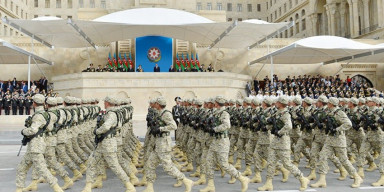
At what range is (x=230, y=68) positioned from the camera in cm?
3291

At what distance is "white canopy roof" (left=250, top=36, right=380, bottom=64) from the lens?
2466 cm

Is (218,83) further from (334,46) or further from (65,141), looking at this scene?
(65,141)

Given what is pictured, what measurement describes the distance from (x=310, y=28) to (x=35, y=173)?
163ft

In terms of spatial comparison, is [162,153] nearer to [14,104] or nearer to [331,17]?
[14,104]

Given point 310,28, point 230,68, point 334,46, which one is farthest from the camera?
point 310,28

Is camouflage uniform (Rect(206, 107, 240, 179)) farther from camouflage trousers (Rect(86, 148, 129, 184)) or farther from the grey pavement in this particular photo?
camouflage trousers (Rect(86, 148, 129, 184))

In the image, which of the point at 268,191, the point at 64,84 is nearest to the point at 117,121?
the point at 268,191

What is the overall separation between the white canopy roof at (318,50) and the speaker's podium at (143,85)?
17.7 feet

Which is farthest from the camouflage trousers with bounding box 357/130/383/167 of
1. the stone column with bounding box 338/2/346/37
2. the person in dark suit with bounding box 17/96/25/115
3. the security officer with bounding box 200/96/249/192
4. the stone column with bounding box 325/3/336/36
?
the stone column with bounding box 325/3/336/36

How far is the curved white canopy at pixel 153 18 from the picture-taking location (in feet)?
79.2

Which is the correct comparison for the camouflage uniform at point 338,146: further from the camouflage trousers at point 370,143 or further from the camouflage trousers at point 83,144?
the camouflage trousers at point 83,144

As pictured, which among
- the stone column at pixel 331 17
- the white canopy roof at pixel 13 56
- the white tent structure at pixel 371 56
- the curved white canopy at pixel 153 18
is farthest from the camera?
the stone column at pixel 331 17

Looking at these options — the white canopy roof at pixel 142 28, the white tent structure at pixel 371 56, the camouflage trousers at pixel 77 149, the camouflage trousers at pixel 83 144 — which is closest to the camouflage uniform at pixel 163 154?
the camouflage trousers at pixel 77 149

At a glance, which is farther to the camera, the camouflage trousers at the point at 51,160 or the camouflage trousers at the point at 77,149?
the camouflage trousers at the point at 77,149
